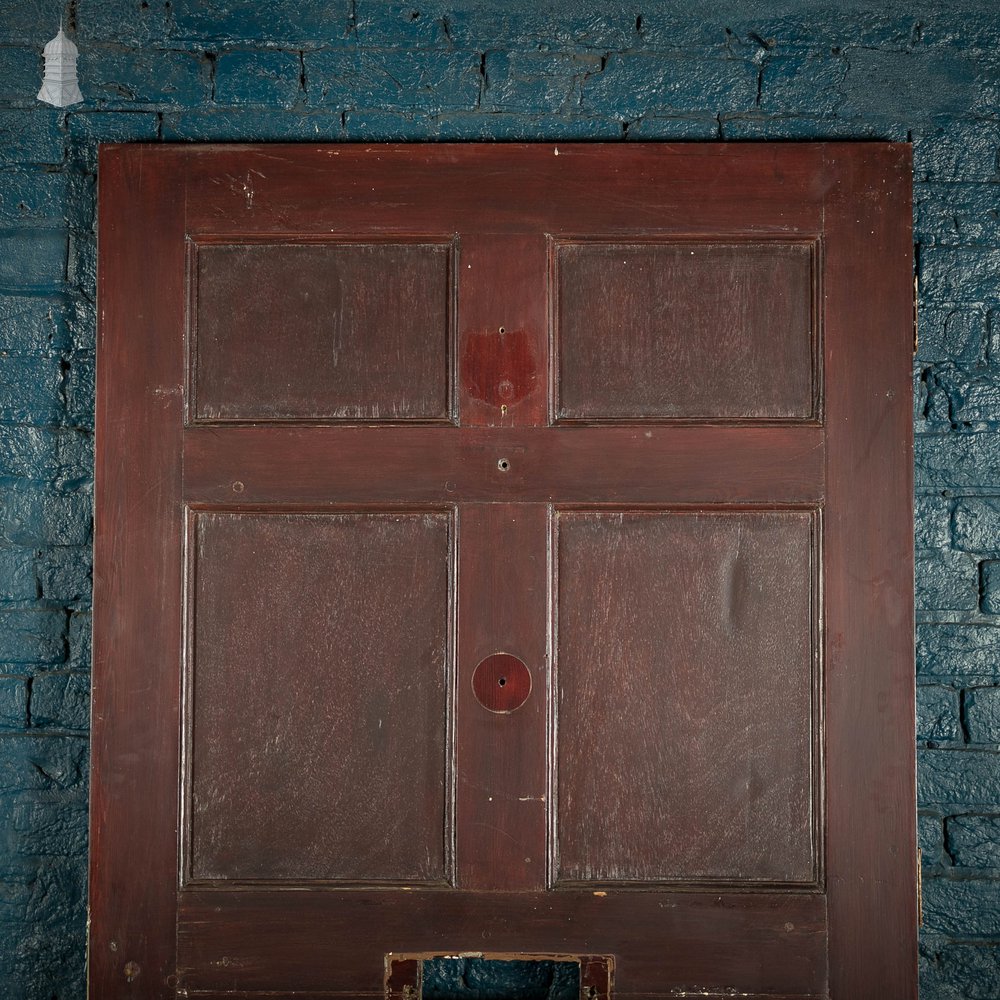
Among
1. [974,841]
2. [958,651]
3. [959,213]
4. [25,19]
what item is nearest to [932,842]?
[974,841]

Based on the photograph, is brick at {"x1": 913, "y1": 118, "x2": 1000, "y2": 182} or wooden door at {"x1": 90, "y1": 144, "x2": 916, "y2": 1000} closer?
wooden door at {"x1": 90, "y1": 144, "x2": 916, "y2": 1000}

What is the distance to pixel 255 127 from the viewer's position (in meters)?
1.76

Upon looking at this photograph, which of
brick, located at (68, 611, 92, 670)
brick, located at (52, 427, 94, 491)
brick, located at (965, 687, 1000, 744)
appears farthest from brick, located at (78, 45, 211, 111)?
brick, located at (965, 687, 1000, 744)

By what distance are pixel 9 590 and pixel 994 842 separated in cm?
175

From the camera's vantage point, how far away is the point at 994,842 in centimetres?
172

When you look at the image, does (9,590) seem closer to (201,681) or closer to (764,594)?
(201,681)

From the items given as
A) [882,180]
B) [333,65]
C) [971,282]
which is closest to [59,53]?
[333,65]

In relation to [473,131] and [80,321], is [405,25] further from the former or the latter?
[80,321]

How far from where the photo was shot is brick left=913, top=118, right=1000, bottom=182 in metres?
1.75

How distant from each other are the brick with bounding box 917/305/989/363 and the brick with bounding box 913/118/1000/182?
0.76ft

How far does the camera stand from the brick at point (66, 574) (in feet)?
5.77

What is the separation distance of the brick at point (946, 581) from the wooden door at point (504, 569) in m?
0.12

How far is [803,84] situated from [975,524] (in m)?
0.82

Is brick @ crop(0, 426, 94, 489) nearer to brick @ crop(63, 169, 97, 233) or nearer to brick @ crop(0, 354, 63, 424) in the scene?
brick @ crop(0, 354, 63, 424)
